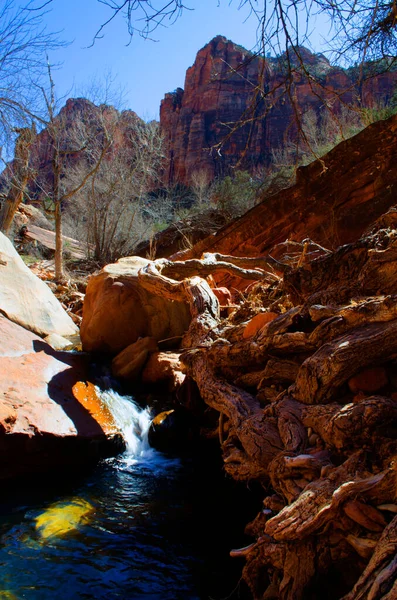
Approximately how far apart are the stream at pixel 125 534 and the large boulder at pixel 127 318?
91.7 inches

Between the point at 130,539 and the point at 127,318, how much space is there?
373 cm

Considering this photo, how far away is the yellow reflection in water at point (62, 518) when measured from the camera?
123 inches

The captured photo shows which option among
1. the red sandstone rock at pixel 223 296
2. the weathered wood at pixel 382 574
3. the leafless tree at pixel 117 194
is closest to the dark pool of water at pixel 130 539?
the weathered wood at pixel 382 574

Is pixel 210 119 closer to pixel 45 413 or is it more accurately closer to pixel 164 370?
pixel 164 370

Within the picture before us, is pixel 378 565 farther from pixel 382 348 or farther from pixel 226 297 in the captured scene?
pixel 226 297

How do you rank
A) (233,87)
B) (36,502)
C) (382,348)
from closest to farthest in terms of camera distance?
(382,348)
(36,502)
(233,87)

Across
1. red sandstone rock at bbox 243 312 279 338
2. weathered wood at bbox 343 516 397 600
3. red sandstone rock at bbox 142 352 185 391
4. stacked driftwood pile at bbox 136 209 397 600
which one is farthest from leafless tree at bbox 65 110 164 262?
weathered wood at bbox 343 516 397 600

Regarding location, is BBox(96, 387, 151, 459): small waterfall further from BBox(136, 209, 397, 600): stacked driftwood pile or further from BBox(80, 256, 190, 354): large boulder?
BBox(80, 256, 190, 354): large boulder

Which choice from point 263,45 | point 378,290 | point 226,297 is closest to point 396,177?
point 226,297

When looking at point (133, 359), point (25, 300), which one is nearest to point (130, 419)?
point (133, 359)

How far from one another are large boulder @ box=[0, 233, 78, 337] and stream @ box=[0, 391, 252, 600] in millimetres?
3063

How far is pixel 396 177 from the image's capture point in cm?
809

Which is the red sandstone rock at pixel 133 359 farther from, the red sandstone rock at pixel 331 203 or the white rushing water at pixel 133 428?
the red sandstone rock at pixel 331 203

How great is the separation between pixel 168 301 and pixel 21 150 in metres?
5.93
